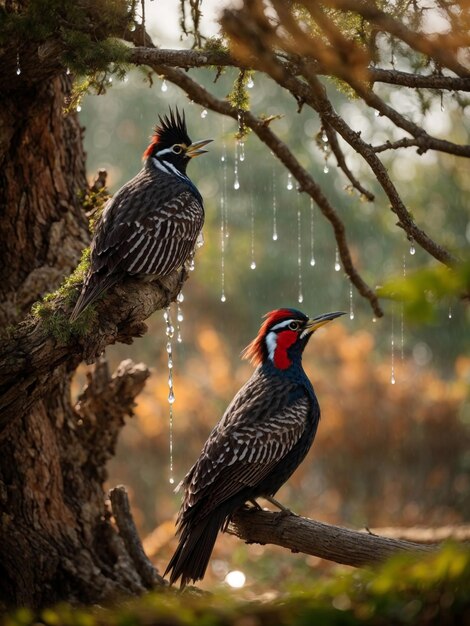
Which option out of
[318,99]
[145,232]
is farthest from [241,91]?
[145,232]

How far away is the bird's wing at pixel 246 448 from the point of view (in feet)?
16.0

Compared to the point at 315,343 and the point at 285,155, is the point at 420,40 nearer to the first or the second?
the point at 285,155

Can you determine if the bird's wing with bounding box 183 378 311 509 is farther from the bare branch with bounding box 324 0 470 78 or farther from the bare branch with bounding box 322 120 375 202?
the bare branch with bounding box 324 0 470 78

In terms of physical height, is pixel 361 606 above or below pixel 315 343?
below

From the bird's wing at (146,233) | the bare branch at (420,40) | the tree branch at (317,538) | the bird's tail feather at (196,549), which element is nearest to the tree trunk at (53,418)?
the bird's wing at (146,233)

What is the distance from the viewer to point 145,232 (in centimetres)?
498

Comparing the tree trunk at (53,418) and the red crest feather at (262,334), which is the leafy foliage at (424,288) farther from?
the red crest feather at (262,334)

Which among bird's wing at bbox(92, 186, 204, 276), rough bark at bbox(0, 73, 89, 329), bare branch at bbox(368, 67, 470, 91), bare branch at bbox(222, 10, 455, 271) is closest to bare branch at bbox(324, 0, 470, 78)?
bare branch at bbox(222, 10, 455, 271)

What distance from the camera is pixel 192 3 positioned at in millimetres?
4996

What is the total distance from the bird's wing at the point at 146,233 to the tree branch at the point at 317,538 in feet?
4.51

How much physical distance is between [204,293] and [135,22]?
1477 centimetres

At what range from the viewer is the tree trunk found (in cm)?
534

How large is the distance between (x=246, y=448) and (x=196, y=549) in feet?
1.88

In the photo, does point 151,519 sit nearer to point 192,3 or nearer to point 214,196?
point 214,196
